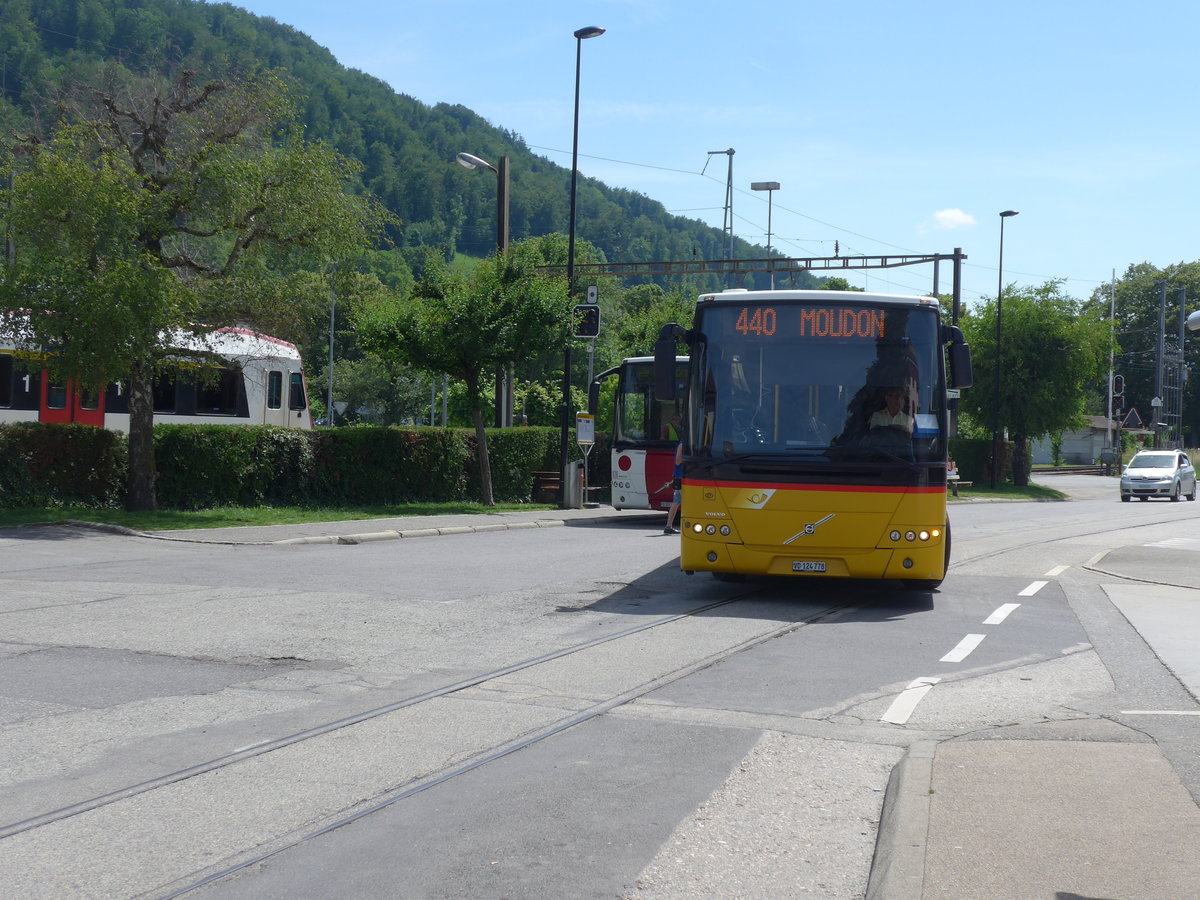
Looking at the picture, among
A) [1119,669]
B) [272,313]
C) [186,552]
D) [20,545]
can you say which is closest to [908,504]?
[1119,669]

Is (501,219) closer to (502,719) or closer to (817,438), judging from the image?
(817,438)

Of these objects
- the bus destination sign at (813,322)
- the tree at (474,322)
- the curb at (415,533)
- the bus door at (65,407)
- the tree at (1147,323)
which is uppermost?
the tree at (1147,323)

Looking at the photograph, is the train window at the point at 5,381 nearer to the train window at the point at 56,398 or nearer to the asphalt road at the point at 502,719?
the train window at the point at 56,398

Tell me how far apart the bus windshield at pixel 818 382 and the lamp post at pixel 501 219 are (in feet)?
52.8

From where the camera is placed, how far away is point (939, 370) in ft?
38.2

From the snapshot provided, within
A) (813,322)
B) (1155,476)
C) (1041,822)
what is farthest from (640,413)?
(1155,476)

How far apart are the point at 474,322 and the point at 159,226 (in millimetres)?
7545

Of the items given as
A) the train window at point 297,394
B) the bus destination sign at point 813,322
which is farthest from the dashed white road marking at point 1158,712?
the train window at point 297,394

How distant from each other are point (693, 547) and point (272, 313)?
11532mm

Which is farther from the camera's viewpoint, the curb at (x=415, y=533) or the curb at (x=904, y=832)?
the curb at (x=415, y=533)

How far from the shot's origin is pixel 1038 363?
54312 mm

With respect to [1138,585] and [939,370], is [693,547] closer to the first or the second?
[939,370]

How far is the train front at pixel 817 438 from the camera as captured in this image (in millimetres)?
11367

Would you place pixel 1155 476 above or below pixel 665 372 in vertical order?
below
